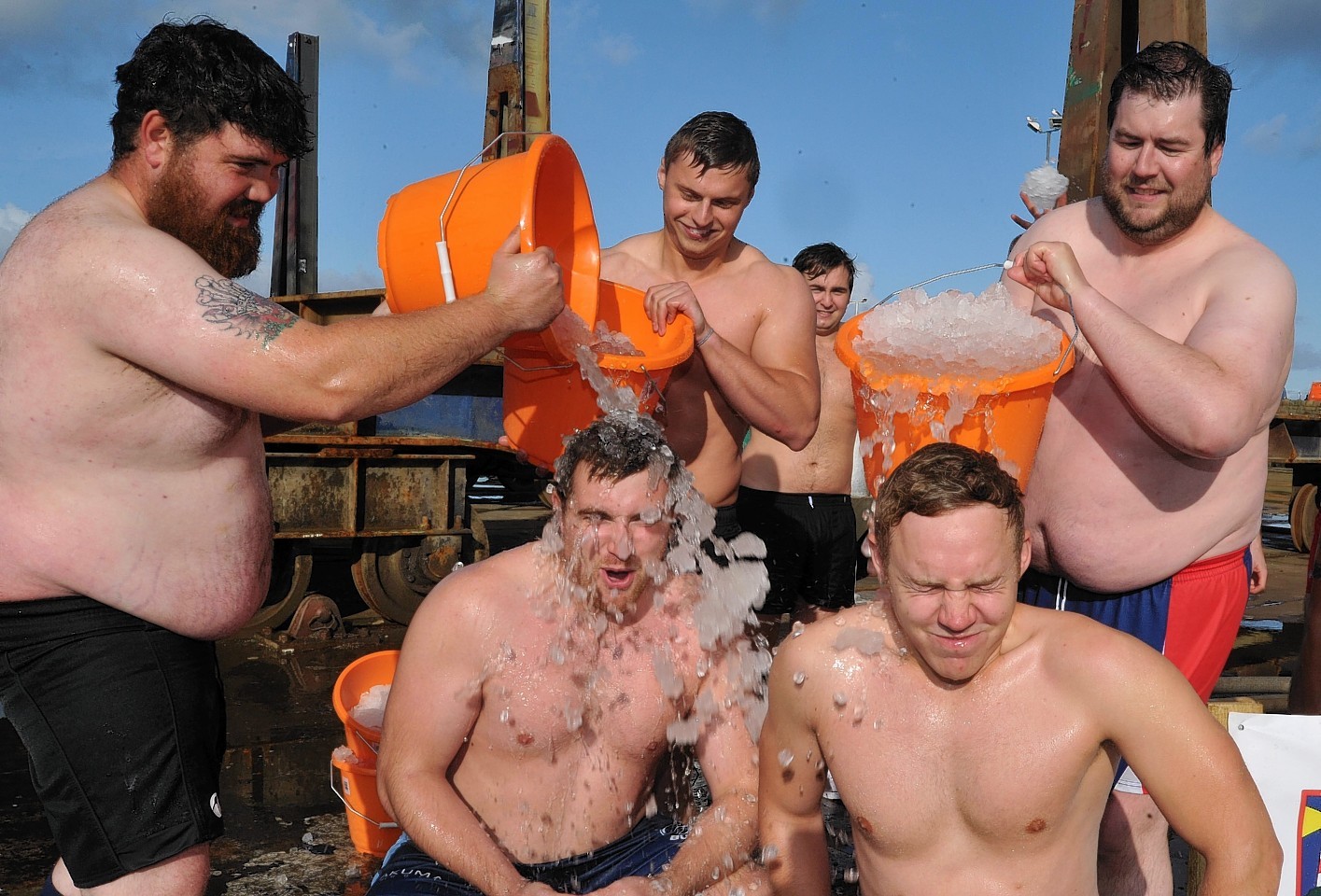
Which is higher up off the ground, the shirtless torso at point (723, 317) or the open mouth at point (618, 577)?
the shirtless torso at point (723, 317)

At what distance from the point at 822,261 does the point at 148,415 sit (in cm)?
419

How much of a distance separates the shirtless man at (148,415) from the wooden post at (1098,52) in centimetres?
299

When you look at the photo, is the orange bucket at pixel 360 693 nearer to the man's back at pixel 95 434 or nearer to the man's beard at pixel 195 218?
the man's back at pixel 95 434

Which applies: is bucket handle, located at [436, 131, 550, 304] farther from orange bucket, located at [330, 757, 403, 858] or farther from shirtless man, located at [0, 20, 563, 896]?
orange bucket, located at [330, 757, 403, 858]

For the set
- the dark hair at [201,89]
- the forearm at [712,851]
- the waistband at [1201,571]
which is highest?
the dark hair at [201,89]

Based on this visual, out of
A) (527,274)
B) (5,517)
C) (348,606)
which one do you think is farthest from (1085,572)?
(348,606)

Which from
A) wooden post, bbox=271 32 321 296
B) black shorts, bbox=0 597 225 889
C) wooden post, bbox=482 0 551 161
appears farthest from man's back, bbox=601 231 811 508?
wooden post, bbox=271 32 321 296

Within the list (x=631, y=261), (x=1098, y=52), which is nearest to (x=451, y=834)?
(x=631, y=261)

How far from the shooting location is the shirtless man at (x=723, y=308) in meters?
3.21

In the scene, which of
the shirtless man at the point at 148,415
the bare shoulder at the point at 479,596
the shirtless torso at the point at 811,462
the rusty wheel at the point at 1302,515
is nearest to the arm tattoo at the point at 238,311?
the shirtless man at the point at 148,415

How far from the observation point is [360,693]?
13.0ft

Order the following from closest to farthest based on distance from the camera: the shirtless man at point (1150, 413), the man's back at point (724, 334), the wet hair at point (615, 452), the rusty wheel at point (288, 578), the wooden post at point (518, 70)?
the shirtless man at point (1150, 413), the wet hair at point (615, 452), the man's back at point (724, 334), the rusty wheel at point (288, 578), the wooden post at point (518, 70)

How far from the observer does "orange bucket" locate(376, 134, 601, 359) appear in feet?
8.82

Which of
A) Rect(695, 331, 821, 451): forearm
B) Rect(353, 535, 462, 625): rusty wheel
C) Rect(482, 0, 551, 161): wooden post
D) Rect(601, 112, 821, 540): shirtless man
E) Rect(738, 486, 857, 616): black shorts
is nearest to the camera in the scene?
Rect(695, 331, 821, 451): forearm
